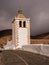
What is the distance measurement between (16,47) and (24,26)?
459cm

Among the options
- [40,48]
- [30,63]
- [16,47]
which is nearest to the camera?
[30,63]

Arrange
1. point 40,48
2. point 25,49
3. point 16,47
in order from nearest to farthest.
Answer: point 40,48 → point 25,49 → point 16,47

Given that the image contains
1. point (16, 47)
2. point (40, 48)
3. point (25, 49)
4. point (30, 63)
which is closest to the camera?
point (30, 63)

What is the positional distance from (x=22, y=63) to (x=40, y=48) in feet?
24.0

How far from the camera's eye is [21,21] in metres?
55.6

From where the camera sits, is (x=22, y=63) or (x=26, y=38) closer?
(x=22, y=63)

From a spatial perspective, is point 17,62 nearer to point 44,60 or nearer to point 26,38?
point 44,60

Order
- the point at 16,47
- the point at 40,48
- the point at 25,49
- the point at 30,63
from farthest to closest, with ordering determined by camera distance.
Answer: the point at 16,47
the point at 25,49
the point at 40,48
the point at 30,63

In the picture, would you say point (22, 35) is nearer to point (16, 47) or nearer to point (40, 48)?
point (16, 47)

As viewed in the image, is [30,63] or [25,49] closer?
[30,63]

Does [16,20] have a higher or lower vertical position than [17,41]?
higher

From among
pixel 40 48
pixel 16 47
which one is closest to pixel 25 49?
pixel 40 48

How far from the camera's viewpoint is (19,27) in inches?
2175

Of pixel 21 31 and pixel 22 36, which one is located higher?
pixel 21 31
